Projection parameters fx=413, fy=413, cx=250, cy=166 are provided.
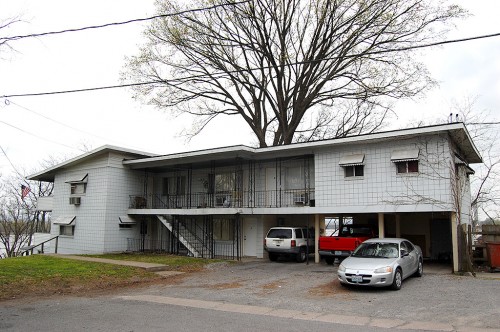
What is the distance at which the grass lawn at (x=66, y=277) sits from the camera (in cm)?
1281

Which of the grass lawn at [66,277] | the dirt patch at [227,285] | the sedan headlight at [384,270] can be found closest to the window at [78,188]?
the grass lawn at [66,277]

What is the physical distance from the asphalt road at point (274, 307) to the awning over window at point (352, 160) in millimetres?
5369

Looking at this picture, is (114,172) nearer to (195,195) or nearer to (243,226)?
(195,195)

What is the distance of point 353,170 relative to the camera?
18.1 metres

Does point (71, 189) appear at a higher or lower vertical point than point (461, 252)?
higher

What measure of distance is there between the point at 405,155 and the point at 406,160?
0.21 metres

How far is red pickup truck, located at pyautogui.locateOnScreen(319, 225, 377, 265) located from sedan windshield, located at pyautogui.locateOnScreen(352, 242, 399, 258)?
3076mm

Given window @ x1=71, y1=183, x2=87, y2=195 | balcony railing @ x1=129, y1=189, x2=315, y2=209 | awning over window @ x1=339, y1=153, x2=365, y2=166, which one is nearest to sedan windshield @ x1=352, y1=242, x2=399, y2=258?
awning over window @ x1=339, y1=153, x2=365, y2=166

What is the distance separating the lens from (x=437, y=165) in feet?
52.4

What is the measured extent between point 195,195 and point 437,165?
14.0m

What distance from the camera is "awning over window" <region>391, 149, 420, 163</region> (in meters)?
16.4

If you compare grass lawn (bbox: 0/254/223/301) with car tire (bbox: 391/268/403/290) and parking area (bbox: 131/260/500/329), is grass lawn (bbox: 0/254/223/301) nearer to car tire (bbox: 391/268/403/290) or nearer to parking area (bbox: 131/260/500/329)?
parking area (bbox: 131/260/500/329)

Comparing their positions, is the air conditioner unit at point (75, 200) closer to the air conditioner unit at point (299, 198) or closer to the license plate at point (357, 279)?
the air conditioner unit at point (299, 198)

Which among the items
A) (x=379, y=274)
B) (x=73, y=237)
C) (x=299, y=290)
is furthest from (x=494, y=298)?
(x=73, y=237)
